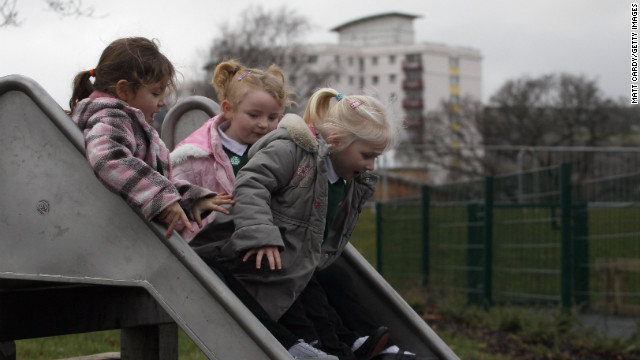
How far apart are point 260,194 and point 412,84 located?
85.4 m

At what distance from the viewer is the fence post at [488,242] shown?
8.59 meters

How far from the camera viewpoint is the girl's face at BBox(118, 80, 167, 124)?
9.75 feet

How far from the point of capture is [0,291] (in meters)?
3.20

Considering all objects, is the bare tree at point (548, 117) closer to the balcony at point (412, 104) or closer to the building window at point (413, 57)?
the balcony at point (412, 104)

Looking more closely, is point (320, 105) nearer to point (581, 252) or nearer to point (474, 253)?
point (581, 252)

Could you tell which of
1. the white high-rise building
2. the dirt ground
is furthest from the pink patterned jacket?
the white high-rise building

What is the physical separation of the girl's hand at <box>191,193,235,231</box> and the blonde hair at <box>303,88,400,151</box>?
1.64ft

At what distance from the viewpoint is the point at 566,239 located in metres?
7.83

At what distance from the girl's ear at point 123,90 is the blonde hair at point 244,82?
2.01 ft

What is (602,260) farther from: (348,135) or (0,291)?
(0,291)

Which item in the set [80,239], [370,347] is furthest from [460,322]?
[80,239]

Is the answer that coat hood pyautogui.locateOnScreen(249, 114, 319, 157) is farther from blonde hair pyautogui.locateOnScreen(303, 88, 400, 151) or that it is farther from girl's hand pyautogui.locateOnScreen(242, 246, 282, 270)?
girl's hand pyautogui.locateOnScreen(242, 246, 282, 270)

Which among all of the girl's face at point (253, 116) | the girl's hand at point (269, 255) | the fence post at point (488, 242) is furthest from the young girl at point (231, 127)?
the fence post at point (488, 242)

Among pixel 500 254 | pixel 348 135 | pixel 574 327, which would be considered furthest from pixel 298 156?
pixel 500 254
